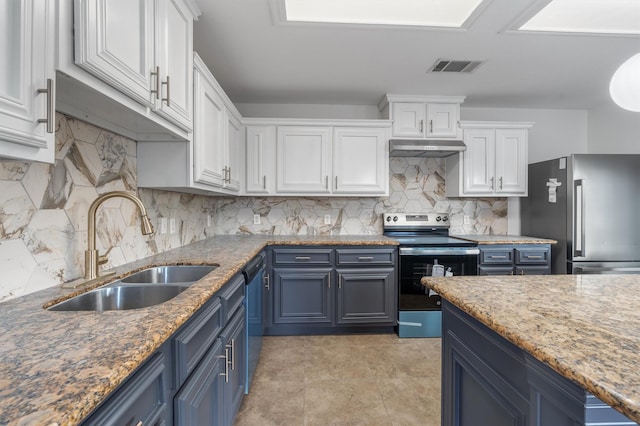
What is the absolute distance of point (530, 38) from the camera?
2.13 meters

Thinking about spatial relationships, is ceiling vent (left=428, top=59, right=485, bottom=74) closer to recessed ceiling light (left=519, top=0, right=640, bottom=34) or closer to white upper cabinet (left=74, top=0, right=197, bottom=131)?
recessed ceiling light (left=519, top=0, right=640, bottom=34)

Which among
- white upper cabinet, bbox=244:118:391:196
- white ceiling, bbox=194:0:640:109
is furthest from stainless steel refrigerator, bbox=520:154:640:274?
white upper cabinet, bbox=244:118:391:196

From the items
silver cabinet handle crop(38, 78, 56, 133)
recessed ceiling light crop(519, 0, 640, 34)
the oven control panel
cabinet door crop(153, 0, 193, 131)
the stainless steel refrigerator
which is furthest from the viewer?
the oven control panel

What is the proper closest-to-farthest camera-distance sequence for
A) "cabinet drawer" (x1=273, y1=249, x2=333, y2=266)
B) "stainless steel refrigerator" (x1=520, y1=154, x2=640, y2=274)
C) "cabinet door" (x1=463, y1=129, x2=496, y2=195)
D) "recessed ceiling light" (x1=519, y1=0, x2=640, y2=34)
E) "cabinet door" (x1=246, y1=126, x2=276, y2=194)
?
"recessed ceiling light" (x1=519, y1=0, x2=640, y2=34)
"stainless steel refrigerator" (x1=520, y1=154, x2=640, y2=274)
"cabinet drawer" (x1=273, y1=249, x2=333, y2=266)
"cabinet door" (x1=246, y1=126, x2=276, y2=194)
"cabinet door" (x1=463, y1=129, x2=496, y2=195)

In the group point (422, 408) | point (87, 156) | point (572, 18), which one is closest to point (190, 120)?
point (87, 156)

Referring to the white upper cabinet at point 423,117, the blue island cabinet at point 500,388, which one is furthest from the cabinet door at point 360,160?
the blue island cabinet at point 500,388

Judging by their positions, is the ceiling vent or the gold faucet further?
the ceiling vent

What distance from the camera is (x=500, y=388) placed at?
3.00ft

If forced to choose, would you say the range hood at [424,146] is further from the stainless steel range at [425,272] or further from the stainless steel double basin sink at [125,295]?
the stainless steel double basin sink at [125,295]

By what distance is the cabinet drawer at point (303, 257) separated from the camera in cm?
281

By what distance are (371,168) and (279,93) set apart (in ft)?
4.05

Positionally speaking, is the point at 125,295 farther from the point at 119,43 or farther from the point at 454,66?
the point at 454,66

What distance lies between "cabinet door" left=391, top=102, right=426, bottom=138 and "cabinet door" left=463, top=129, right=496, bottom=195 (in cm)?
51

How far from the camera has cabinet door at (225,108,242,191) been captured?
2494 millimetres
